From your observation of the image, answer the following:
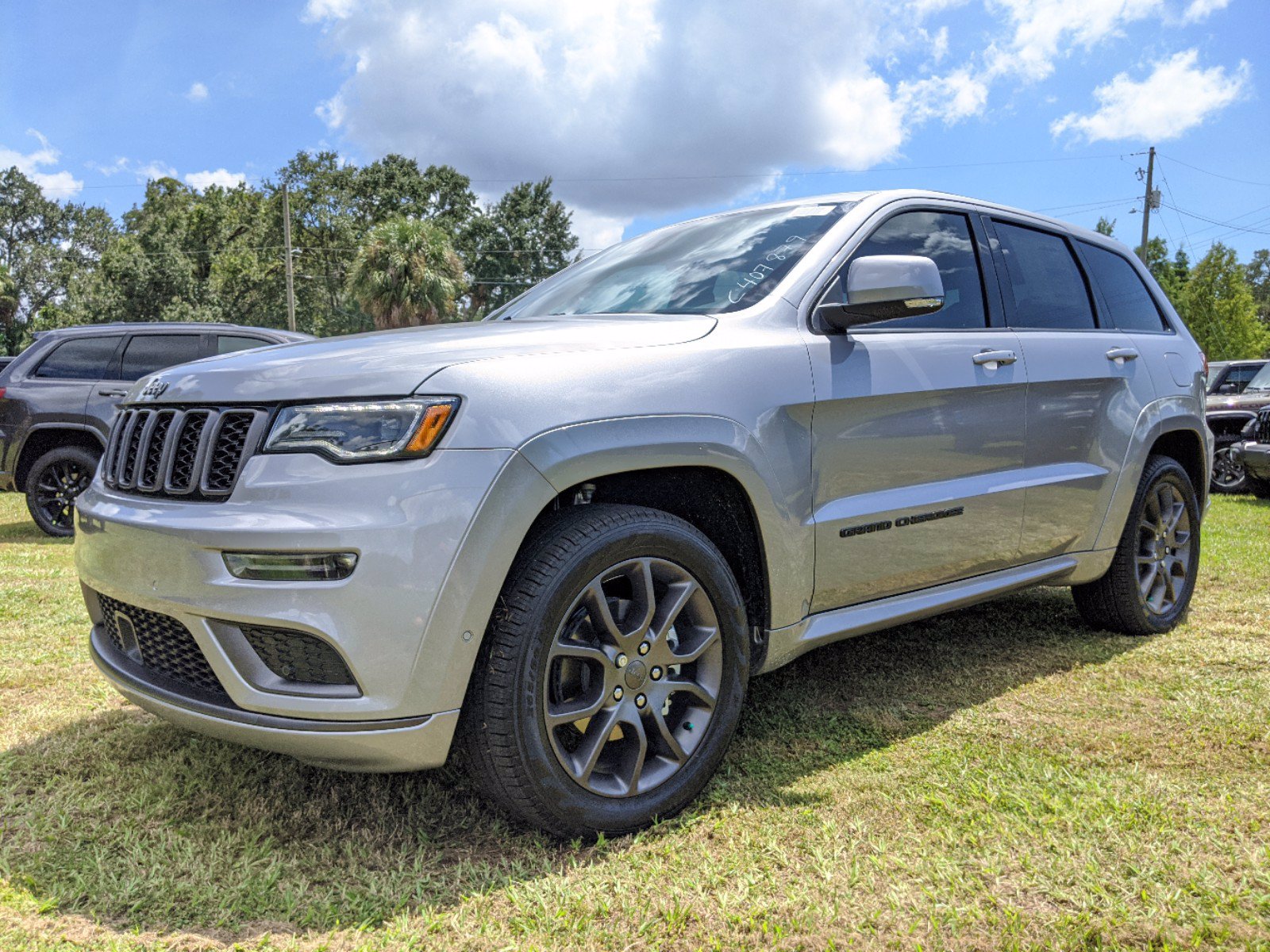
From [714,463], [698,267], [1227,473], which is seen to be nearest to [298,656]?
[714,463]

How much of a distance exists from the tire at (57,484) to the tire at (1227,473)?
485 inches

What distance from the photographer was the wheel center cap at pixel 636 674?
2520mm

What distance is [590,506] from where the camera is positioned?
2494mm

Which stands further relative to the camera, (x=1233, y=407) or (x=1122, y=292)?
(x=1233, y=407)

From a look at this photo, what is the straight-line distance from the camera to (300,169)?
48.8 meters

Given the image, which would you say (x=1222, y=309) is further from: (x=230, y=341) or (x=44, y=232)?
(x=44, y=232)

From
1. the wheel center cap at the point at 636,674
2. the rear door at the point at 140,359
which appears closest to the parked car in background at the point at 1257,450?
the wheel center cap at the point at 636,674

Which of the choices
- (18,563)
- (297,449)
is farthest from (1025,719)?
(18,563)

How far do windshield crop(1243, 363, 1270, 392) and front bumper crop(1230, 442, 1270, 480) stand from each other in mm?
2865

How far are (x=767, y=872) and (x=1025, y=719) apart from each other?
148 cm

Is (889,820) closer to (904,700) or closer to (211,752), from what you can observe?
(904,700)

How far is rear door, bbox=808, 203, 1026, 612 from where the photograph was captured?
2.95 m

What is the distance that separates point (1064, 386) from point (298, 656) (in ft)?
9.78

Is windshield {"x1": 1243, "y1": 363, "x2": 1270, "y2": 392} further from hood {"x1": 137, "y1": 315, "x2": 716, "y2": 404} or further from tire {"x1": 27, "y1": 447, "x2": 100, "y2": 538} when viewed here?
tire {"x1": 27, "y1": 447, "x2": 100, "y2": 538}
